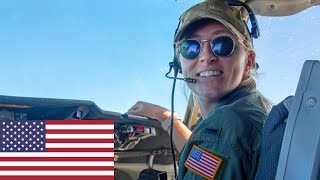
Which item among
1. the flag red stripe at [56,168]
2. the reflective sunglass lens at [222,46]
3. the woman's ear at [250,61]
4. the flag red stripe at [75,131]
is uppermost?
the reflective sunglass lens at [222,46]

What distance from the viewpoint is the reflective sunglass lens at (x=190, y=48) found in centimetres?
188

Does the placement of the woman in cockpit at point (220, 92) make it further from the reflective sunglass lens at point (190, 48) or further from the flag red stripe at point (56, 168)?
the flag red stripe at point (56, 168)

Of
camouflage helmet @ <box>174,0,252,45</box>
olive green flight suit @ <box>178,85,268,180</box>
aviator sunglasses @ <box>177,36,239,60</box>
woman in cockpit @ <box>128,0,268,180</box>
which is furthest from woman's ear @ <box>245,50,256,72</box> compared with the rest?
olive green flight suit @ <box>178,85,268,180</box>

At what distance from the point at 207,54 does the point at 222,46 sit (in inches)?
2.9

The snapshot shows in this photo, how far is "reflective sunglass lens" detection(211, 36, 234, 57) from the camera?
6.03 feet

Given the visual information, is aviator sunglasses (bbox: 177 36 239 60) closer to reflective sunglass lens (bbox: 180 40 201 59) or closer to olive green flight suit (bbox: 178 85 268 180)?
reflective sunglass lens (bbox: 180 40 201 59)

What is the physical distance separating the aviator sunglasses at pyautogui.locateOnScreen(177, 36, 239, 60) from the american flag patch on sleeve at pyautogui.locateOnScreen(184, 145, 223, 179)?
1.75ft

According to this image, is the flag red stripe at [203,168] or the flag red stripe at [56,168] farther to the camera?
the flag red stripe at [56,168]

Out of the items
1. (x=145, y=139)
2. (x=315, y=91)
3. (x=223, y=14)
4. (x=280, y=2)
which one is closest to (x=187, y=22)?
(x=223, y=14)

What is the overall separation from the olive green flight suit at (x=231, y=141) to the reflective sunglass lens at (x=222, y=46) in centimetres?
29

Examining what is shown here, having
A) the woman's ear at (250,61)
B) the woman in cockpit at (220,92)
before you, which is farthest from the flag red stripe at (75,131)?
the woman's ear at (250,61)

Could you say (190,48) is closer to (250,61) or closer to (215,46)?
(215,46)
